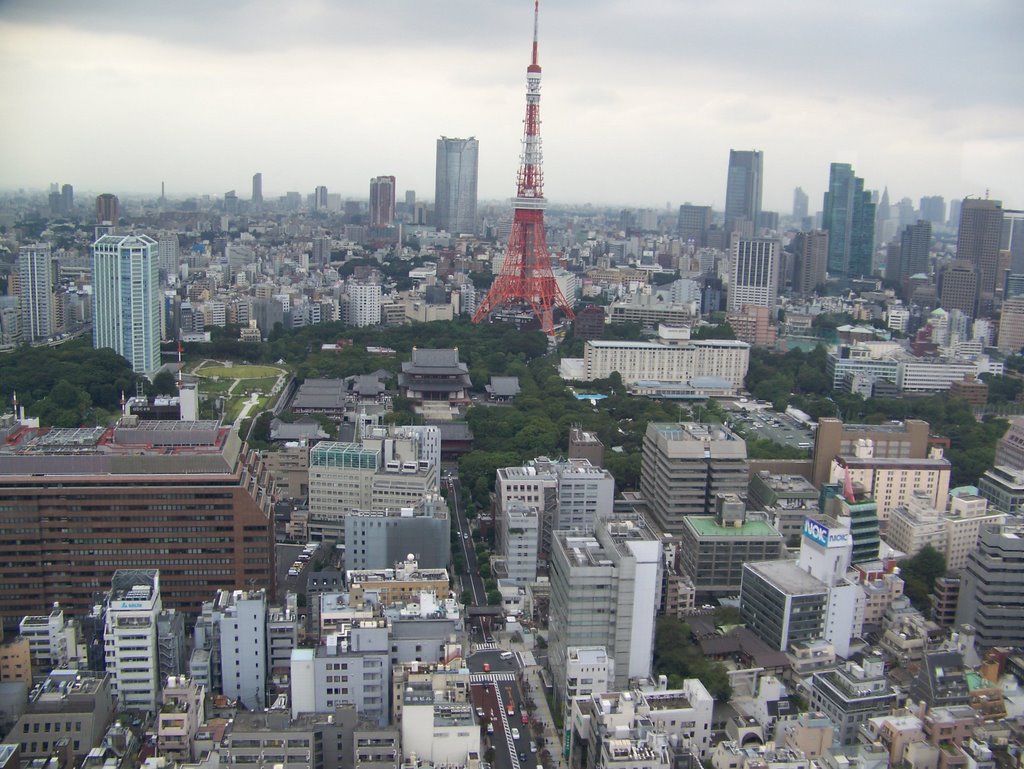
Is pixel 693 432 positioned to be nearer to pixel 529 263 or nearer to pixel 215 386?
pixel 215 386

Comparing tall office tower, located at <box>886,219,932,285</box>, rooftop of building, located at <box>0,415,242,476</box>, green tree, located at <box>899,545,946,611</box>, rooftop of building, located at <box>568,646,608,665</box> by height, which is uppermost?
tall office tower, located at <box>886,219,932,285</box>

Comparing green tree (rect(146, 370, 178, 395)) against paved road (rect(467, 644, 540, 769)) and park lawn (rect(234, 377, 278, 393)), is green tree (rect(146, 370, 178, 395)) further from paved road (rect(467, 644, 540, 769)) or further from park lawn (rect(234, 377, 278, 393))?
paved road (rect(467, 644, 540, 769))

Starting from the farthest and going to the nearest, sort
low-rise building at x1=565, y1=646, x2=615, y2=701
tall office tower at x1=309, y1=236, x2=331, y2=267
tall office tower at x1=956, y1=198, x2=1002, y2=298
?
1. tall office tower at x1=309, y1=236, x2=331, y2=267
2. tall office tower at x1=956, y1=198, x2=1002, y2=298
3. low-rise building at x1=565, y1=646, x2=615, y2=701

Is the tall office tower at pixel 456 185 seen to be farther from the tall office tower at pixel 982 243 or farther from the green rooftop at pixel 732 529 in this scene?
the green rooftop at pixel 732 529

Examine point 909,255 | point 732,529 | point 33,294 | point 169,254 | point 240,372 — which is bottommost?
point 240,372

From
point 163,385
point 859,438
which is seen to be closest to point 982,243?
point 859,438

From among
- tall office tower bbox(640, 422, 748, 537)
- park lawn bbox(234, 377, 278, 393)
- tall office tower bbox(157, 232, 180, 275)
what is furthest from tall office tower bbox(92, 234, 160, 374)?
tall office tower bbox(640, 422, 748, 537)

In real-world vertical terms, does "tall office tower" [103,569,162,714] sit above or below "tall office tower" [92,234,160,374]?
below
